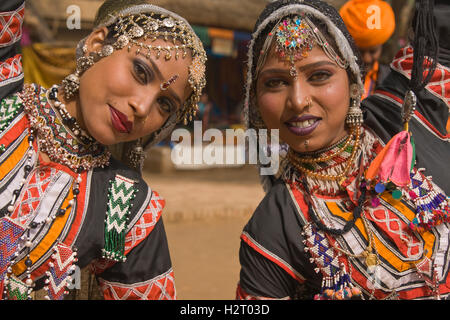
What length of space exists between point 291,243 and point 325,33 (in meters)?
0.86

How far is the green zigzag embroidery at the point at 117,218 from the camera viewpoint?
188cm

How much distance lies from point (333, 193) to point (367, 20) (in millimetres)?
1532

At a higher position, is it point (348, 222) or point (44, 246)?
point (348, 222)

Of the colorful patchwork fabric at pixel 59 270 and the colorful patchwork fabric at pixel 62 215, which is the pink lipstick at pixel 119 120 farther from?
the colorful patchwork fabric at pixel 59 270

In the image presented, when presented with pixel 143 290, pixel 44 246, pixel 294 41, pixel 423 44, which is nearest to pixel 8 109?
pixel 44 246

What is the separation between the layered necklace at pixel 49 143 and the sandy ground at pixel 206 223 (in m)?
2.48

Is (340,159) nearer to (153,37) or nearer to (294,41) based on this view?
(294,41)

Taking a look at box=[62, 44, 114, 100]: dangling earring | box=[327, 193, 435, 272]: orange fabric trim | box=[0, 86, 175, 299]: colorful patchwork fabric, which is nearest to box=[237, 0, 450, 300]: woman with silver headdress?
box=[327, 193, 435, 272]: orange fabric trim

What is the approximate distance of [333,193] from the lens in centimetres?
198

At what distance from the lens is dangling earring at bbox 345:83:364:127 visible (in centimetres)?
194

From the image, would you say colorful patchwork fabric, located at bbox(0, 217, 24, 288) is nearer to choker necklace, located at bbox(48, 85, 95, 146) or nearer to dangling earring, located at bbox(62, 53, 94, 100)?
choker necklace, located at bbox(48, 85, 95, 146)

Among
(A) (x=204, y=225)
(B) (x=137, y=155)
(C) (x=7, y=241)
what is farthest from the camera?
(A) (x=204, y=225)
